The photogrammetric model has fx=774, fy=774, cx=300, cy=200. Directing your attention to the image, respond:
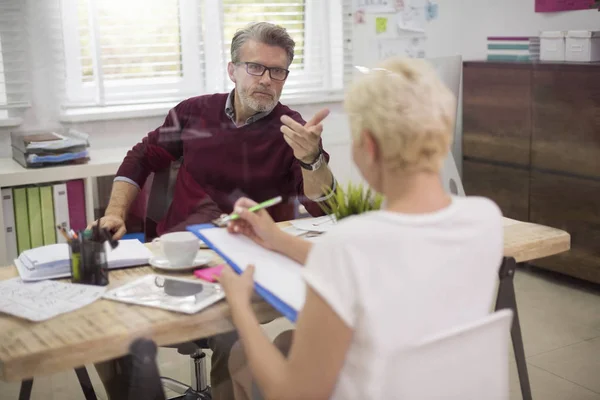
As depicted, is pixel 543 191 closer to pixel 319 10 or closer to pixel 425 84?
pixel 319 10

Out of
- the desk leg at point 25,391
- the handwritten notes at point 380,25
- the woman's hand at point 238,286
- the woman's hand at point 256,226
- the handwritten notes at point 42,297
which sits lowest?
the desk leg at point 25,391

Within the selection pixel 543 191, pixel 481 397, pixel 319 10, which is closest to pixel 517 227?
pixel 481 397

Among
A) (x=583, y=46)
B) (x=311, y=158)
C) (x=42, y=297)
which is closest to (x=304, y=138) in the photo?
(x=311, y=158)

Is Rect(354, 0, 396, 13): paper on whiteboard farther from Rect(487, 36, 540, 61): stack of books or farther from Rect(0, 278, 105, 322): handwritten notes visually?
Rect(0, 278, 105, 322): handwritten notes

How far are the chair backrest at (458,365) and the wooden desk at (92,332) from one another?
1.19 feet

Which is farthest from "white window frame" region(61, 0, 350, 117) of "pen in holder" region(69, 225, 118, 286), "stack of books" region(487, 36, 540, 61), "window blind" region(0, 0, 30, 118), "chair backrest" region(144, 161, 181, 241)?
"pen in holder" region(69, 225, 118, 286)

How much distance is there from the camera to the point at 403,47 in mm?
3906

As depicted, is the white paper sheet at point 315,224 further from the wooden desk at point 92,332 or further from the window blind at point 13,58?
the window blind at point 13,58

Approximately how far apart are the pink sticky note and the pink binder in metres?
1.47

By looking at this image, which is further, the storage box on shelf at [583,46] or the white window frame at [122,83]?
the storage box on shelf at [583,46]

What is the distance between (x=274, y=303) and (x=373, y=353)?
28cm

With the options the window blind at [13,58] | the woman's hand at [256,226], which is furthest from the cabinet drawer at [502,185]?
the woman's hand at [256,226]

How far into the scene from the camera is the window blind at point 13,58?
3.02 meters

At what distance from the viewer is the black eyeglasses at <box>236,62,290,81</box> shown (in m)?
2.20
